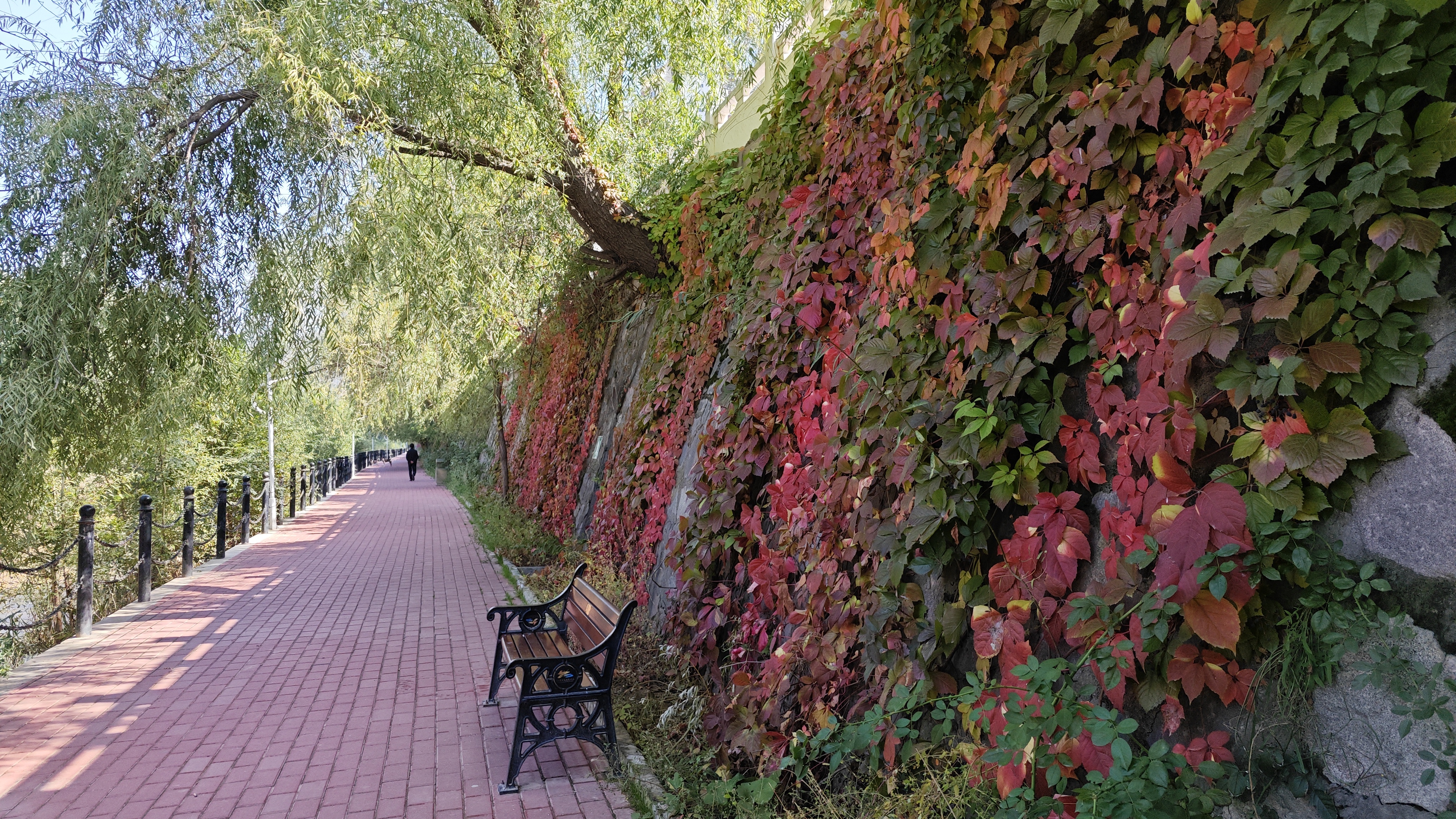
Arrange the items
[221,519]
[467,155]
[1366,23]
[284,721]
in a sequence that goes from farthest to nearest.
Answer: [221,519], [467,155], [284,721], [1366,23]

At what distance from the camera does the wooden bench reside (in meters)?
4.48

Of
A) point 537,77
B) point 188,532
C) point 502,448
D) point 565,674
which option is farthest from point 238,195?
point 502,448

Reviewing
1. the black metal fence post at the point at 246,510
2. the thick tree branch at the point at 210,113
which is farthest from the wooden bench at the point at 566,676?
the black metal fence post at the point at 246,510

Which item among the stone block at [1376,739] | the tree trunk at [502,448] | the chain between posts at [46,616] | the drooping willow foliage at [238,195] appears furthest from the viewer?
the tree trunk at [502,448]

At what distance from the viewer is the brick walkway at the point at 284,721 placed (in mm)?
4270

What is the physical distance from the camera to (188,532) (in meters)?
11.2

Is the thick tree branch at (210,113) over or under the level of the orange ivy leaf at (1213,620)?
over

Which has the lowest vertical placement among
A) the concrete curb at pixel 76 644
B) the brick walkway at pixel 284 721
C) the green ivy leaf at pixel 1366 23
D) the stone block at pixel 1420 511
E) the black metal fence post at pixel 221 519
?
the brick walkway at pixel 284 721

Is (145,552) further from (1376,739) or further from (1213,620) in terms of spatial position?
(1376,739)

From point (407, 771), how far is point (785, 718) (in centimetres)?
220

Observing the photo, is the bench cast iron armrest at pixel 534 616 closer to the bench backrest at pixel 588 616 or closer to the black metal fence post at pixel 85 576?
the bench backrest at pixel 588 616

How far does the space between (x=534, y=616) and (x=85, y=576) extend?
481 centimetres

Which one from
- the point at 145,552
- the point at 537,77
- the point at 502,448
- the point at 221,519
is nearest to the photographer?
the point at 537,77

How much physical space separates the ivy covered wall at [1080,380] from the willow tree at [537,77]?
3900 mm
